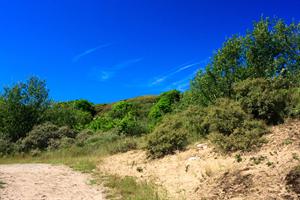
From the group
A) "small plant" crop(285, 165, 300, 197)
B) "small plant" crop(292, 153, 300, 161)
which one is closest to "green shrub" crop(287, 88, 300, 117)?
"small plant" crop(292, 153, 300, 161)

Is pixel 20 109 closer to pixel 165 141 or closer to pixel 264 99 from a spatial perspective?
pixel 165 141

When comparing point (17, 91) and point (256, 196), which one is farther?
point (17, 91)

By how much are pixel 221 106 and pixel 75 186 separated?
312 inches

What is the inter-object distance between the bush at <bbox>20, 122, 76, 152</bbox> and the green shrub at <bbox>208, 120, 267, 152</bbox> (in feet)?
48.1

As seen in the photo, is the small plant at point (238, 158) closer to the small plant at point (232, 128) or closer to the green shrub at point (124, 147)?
the small plant at point (232, 128)

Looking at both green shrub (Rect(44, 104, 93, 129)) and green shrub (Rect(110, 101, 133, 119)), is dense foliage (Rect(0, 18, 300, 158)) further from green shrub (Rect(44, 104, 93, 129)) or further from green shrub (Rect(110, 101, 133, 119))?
green shrub (Rect(110, 101, 133, 119))

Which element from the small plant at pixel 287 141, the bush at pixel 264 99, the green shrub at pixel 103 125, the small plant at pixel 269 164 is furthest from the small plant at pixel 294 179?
the green shrub at pixel 103 125

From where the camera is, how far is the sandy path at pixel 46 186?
10.1m

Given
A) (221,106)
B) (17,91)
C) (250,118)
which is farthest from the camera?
(17,91)

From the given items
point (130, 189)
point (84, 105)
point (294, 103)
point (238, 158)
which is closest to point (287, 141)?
point (238, 158)

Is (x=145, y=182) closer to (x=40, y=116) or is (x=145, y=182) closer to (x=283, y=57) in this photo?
(x=283, y=57)

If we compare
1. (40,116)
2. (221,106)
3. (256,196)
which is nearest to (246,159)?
(256,196)

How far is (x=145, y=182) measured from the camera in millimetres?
12008

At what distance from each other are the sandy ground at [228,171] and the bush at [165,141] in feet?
2.47
